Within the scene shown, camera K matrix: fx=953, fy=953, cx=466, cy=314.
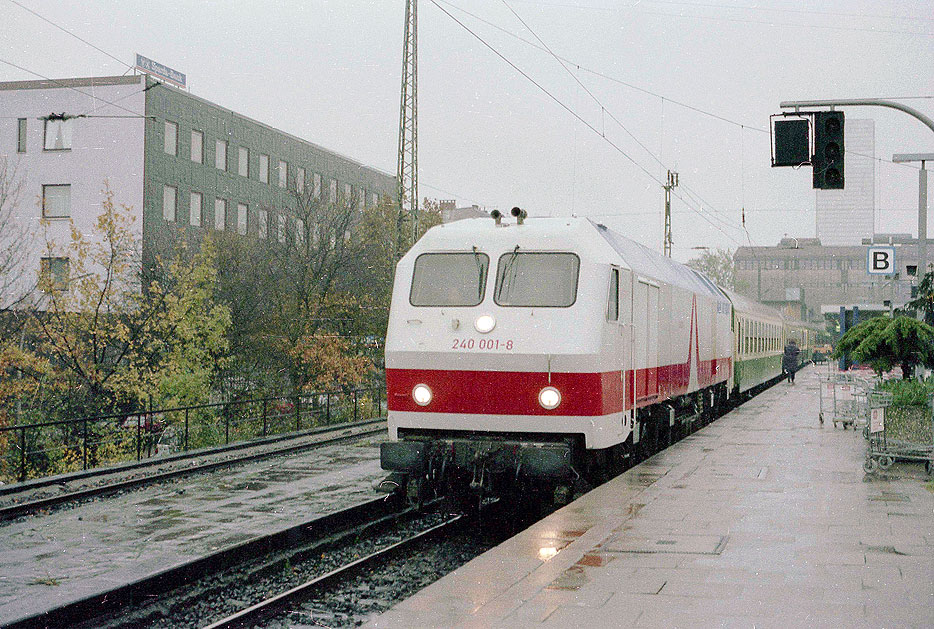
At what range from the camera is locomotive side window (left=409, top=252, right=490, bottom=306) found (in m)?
10.9

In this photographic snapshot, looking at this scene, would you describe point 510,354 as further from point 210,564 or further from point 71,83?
point 71,83

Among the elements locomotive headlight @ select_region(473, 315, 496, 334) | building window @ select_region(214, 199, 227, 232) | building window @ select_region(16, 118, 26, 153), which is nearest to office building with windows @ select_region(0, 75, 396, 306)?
building window @ select_region(16, 118, 26, 153)

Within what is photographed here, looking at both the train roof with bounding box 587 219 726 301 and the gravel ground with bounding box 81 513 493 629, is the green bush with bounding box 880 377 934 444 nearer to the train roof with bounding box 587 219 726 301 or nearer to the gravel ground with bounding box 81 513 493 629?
the train roof with bounding box 587 219 726 301

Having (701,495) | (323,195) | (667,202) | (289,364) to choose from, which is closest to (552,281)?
(701,495)

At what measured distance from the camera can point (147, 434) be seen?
70.2 feet

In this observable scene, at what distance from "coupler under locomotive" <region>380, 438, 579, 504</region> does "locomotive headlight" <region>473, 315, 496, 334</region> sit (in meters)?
1.22

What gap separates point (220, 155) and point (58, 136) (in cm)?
734

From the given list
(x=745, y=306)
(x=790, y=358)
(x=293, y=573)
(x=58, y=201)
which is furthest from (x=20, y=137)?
(x=293, y=573)

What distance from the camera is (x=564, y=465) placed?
32.2ft

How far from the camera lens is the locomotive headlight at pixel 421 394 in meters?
10.7

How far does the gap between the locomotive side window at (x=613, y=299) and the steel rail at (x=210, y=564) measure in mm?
3754

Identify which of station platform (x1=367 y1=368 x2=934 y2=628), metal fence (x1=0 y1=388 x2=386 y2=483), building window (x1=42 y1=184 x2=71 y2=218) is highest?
building window (x1=42 y1=184 x2=71 y2=218)

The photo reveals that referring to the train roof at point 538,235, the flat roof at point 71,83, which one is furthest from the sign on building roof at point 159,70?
the train roof at point 538,235

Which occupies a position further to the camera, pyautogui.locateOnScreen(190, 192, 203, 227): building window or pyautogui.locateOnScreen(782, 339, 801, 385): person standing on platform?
pyautogui.locateOnScreen(190, 192, 203, 227): building window
